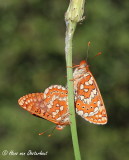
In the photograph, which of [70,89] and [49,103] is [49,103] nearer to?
[49,103]

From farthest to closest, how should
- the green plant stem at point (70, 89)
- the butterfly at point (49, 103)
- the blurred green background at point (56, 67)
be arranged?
the blurred green background at point (56, 67) → the butterfly at point (49, 103) → the green plant stem at point (70, 89)

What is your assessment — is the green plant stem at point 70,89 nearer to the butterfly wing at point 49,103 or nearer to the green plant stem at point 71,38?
the green plant stem at point 71,38

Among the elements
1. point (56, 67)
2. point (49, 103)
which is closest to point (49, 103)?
point (49, 103)

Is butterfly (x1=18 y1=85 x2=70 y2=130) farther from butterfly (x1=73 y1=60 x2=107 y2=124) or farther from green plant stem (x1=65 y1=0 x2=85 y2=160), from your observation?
green plant stem (x1=65 y1=0 x2=85 y2=160)

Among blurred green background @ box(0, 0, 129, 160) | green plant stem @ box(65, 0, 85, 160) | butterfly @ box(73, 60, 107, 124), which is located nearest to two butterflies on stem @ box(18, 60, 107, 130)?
butterfly @ box(73, 60, 107, 124)

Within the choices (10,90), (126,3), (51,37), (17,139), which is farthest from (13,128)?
(126,3)

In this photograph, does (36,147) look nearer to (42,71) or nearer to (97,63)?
(42,71)

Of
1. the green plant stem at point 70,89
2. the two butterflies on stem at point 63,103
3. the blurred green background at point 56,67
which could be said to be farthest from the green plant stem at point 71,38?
the blurred green background at point 56,67
